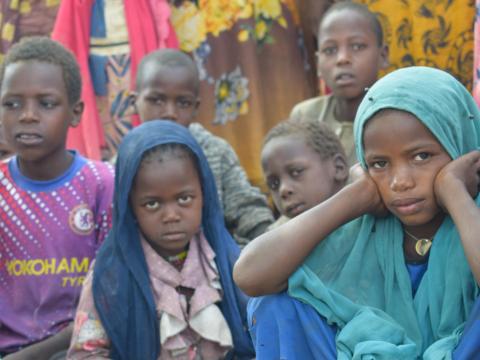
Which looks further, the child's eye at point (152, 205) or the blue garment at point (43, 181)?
the blue garment at point (43, 181)

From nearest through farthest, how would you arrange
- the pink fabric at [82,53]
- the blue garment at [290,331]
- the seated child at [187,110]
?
the blue garment at [290,331]
the seated child at [187,110]
the pink fabric at [82,53]

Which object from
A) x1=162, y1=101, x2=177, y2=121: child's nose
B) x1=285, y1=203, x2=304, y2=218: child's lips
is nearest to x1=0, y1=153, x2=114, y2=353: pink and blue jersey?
x1=162, y1=101, x2=177, y2=121: child's nose

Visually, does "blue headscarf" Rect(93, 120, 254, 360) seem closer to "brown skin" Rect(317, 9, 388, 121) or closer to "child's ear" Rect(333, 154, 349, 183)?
"child's ear" Rect(333, 154, 349, 183)

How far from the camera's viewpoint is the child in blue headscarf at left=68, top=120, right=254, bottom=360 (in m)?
3.27

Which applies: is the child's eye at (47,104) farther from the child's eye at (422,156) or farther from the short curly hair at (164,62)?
the child's eye at (422,156)

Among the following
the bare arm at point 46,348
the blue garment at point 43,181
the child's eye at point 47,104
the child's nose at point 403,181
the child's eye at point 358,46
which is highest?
the child's eye at point 358,46

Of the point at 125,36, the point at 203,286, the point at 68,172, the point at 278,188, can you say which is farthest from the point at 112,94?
the point at 203,286

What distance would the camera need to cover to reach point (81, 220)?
372cm

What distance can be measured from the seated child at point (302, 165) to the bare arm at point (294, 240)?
1.01 meters

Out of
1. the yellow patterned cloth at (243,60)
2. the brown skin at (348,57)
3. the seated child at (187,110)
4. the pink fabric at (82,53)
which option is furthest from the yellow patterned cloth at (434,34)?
the pink fabric at (82,53)

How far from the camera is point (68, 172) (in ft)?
12.6

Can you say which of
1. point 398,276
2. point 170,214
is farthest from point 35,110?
point 398,276

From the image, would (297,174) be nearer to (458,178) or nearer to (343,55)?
(343,55)

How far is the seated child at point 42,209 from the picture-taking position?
3.63 meters
